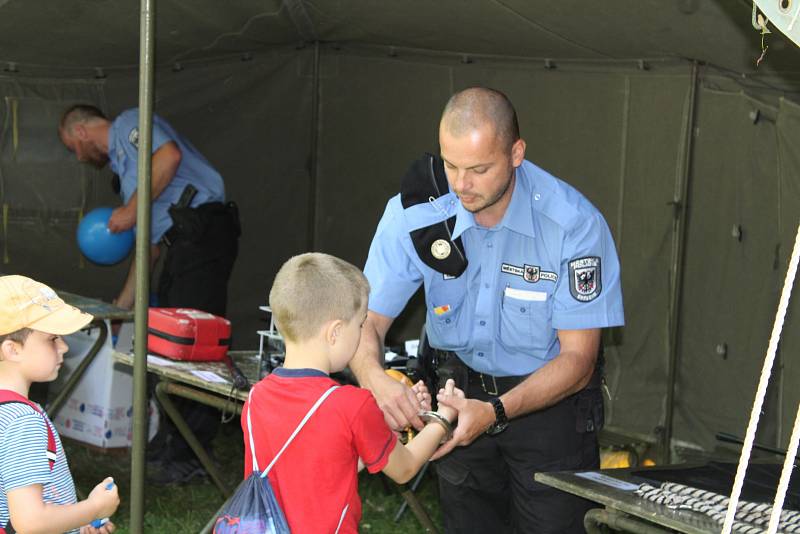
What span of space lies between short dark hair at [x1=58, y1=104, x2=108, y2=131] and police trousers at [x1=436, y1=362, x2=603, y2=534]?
12.1ft

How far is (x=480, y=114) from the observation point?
10.1 ft

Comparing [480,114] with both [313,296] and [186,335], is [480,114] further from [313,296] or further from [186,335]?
[186,335]

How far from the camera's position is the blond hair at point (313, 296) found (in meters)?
2.59

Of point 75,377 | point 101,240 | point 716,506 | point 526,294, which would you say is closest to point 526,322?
point 526,294

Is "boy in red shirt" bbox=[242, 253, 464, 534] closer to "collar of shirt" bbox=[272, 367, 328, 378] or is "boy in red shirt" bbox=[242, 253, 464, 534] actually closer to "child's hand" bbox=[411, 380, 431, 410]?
"collar of shirt" bbox=[272, 367, 328, 378]

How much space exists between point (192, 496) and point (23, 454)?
3124 mm

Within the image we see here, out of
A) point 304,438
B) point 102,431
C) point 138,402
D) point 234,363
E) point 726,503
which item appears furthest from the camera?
point 102,431

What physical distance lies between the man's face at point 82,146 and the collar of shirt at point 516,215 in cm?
367

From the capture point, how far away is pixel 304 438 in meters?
2.50

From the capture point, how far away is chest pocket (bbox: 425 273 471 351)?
3.39m

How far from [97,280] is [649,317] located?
11.4 feet

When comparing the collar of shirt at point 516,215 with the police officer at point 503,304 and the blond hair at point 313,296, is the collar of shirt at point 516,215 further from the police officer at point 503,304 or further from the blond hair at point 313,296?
the blond hair at point 313,296

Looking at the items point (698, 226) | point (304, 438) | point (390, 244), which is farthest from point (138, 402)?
point (698, 226)

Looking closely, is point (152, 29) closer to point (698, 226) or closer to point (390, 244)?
point (390, 244)
